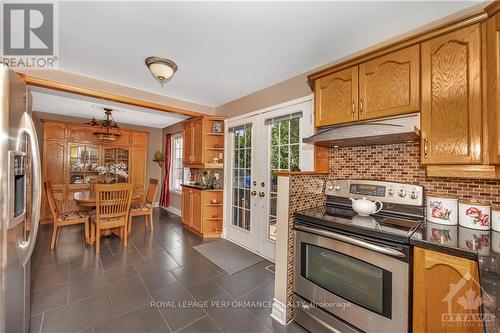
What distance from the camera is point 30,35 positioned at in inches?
71.3

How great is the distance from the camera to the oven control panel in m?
1.67

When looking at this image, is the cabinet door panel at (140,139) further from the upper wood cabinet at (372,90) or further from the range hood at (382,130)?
the range hood at (382,130)

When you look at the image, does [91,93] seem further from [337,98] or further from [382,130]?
[382,130]

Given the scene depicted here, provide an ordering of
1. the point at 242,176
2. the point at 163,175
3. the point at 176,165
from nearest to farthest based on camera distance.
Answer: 1. the point at 242,176
2. the point at 176,165
3. the point at 163,175

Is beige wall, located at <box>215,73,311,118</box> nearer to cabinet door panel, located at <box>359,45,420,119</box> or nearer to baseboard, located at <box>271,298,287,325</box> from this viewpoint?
cabinet door panel, located at <box>359,45,420,119</box>

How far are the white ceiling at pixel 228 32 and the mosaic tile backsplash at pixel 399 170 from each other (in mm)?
1039

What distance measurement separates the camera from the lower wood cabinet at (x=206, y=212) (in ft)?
12.2

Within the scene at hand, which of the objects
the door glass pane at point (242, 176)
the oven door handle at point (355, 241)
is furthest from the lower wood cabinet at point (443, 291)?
the door glass pane at point (242, 176)

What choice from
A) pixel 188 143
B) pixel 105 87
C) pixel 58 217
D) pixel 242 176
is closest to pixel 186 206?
pixel 188 143

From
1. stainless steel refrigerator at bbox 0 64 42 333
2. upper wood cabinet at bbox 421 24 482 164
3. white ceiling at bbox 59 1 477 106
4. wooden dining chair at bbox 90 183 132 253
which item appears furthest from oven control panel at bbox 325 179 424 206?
wooden dining chair at bbox 90 183 132 253

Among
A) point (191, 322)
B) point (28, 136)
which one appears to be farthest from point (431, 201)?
point (28, 136)

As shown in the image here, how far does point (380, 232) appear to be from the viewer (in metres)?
1.30

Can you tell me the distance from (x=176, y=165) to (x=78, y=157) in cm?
224

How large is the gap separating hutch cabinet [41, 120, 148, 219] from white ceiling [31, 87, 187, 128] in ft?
1.06
